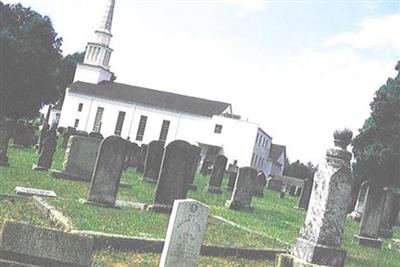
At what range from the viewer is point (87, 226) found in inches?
354

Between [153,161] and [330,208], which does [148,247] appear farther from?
[153,161]

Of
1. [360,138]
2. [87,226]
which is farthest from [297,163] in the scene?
[87,226]

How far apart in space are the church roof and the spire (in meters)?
7.40

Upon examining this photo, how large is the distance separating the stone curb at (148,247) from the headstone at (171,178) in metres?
3.66

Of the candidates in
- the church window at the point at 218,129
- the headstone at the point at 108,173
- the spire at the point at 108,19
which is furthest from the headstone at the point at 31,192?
the spire at the point at 108,19

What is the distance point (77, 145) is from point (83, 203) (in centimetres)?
453

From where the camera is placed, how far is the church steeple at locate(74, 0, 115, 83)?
7281 cm

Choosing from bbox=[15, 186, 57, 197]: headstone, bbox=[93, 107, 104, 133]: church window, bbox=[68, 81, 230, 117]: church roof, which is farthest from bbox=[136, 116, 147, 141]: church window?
bbox=[15, 186, 57, 197]: headstone

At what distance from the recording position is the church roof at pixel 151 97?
68.2 metres

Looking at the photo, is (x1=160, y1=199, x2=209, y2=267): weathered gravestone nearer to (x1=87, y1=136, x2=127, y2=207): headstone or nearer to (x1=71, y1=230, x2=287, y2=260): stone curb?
(x1=71, y1=230, x2=287, y2=260): stone curb

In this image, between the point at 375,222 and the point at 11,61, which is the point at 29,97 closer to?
the point at 11,61

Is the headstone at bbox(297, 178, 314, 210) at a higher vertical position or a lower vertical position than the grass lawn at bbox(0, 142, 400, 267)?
higher

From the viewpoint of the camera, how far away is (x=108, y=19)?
2940 inches

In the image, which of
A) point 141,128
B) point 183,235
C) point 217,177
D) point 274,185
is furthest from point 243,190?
point 141,128
